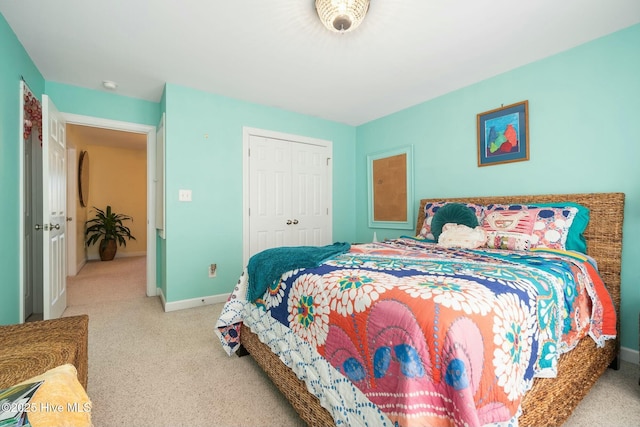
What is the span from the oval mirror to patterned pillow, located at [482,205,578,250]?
6.64 metres

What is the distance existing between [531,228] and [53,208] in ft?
13.4

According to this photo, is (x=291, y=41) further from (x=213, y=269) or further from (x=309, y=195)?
(x=213, y=269)

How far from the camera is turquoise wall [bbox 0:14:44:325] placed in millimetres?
1932

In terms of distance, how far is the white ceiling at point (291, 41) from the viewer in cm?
186

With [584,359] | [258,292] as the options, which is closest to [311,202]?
[258,292]

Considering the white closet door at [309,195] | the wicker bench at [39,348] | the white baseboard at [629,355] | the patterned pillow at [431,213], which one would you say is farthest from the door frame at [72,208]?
the white baseboard at [629,355]

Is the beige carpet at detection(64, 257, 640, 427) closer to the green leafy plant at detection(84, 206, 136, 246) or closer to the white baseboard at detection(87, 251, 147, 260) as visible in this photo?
the green leafy plant at detection(84, 206, 136, 246)

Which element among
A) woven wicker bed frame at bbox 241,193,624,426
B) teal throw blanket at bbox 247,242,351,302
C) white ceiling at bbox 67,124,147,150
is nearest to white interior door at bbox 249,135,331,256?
teal throw blanket at bbox 247,242,351,302

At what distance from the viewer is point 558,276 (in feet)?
4.76

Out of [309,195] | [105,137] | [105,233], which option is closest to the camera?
[309,195]

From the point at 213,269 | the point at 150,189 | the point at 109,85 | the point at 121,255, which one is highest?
the point at 109,85

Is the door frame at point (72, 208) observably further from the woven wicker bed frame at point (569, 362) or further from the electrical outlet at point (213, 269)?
the woven wicker bed frame at point (569, 362)

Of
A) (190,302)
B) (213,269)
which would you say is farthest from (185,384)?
(213,269)

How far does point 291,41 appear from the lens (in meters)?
2.22
